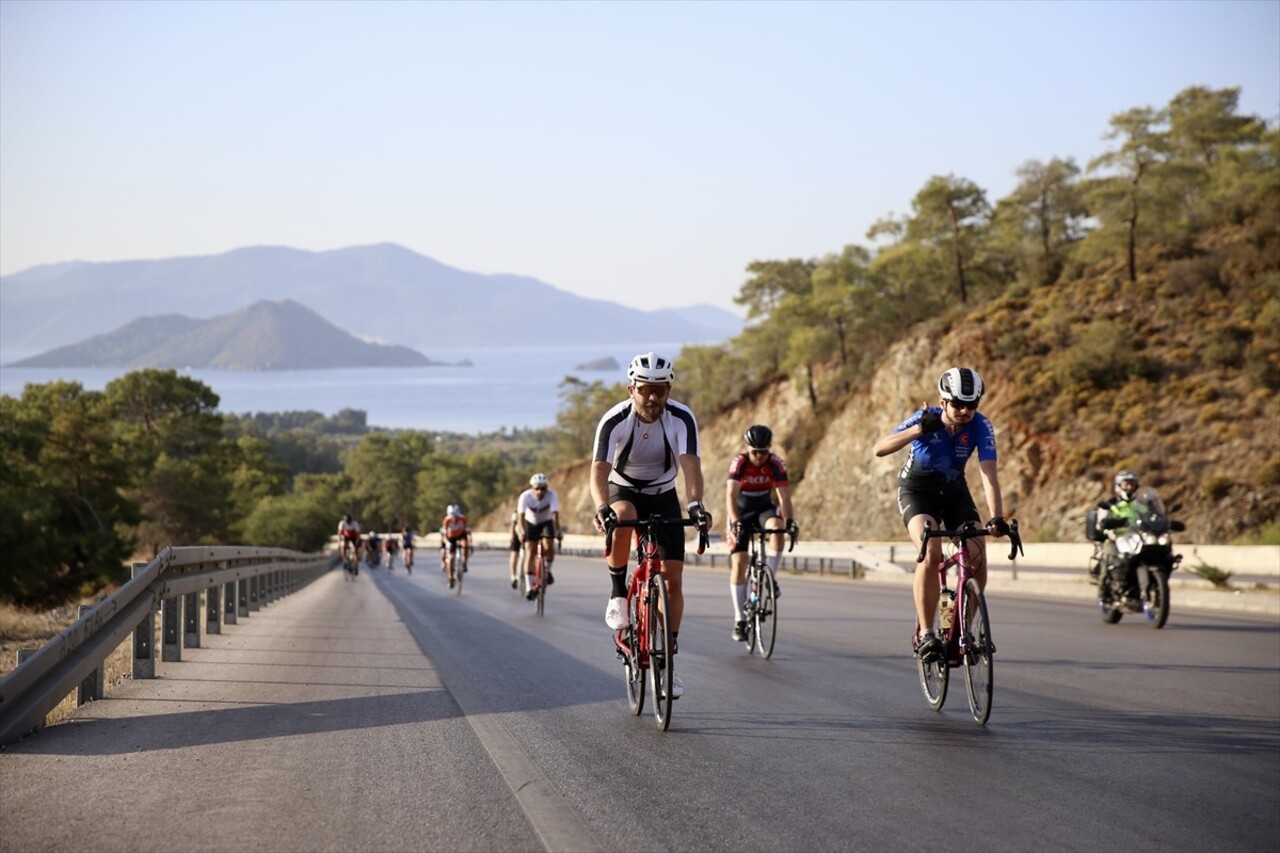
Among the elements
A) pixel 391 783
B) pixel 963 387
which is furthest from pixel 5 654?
pixel 963 387

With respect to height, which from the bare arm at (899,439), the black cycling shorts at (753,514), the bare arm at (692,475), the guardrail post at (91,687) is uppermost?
the bare arm at (899,439)

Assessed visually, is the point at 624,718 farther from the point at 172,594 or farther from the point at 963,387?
the point at 172,594

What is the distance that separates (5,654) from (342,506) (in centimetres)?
18149

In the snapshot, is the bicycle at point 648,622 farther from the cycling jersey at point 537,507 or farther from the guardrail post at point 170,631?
the cycling jersey at point 537,507

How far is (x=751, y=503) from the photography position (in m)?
14.2

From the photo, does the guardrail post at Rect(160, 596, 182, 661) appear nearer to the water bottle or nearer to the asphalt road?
the asphalt road

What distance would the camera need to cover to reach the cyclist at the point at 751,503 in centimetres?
1370

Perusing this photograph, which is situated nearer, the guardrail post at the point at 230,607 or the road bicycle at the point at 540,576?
the guardrail post at the point at 230,607

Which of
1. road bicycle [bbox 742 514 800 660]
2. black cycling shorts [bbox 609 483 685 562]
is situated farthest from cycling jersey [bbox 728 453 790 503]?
black cycling shorts [bbox 609 483 685 562]

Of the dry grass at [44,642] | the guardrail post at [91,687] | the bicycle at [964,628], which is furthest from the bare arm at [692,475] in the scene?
the dry grass at [44,642]

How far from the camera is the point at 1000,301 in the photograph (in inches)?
2965

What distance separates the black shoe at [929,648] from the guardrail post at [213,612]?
9.54 meters

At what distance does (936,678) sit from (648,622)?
2034 millimetres

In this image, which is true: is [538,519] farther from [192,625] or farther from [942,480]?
[942,480]
